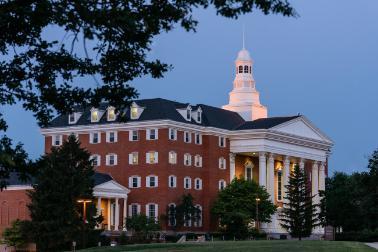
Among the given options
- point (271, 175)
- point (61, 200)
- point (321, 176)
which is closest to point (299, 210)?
point (271, 175)

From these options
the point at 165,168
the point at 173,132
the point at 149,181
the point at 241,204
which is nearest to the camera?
the point at 165,168

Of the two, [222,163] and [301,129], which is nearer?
[222,163]

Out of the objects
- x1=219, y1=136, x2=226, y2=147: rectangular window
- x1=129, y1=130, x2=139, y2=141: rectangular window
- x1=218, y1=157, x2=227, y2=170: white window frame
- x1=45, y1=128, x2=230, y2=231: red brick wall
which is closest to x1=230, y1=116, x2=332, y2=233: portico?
x1=219, y1=136, x2=226, y2=147: rectangular window

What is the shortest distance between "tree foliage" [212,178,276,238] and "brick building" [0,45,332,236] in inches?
124

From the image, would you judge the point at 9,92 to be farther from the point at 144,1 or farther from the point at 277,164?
the point at 277,164

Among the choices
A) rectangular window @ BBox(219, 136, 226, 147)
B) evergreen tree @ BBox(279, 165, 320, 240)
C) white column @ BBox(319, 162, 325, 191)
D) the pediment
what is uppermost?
rectangular window @ BBox(219, 136, 226, 147)

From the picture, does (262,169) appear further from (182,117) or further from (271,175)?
(182,117)

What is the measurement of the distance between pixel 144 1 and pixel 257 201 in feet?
326

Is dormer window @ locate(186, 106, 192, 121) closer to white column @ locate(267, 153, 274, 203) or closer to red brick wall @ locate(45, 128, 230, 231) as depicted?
red brick wall @ locate(45, 128, 230, 231)

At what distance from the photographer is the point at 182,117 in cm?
12412

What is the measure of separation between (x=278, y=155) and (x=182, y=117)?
16295 millimetres

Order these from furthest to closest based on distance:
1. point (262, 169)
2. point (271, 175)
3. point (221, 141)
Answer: point (271, 175) < point (221, 141) < point (262, 169)

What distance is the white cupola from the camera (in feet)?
468

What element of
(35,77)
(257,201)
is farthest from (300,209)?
(35,77)
